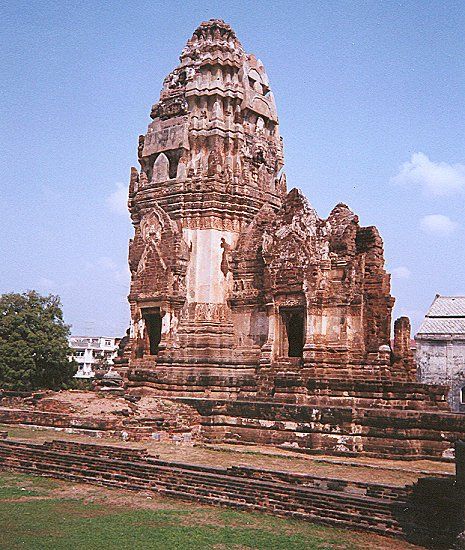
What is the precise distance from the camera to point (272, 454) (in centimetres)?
1780

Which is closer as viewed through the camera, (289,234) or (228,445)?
(228,445)

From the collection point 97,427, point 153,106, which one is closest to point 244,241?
point 153,106

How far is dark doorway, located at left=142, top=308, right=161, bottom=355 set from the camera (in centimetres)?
2508

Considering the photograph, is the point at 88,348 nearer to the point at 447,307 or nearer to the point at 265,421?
the point at 447,307

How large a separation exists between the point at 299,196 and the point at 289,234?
4.59ft

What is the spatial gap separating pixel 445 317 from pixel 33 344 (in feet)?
77.4

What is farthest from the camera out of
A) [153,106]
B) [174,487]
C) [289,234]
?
[153,106]

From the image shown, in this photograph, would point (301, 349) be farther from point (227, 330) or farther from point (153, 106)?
point (153, 106)

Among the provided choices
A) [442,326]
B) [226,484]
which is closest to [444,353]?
[442,326]

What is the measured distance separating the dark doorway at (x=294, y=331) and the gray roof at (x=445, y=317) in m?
18.5

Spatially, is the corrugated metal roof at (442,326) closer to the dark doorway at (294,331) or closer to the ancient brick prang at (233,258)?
the ancient brick prang at (233,258)

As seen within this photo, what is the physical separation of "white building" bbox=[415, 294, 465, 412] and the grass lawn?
28.8m

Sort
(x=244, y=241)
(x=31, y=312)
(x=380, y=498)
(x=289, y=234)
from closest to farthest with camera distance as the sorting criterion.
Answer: (x=380, y=498) → (x=289, y=234) → (x=244, y=241) → (x=31, y=312)

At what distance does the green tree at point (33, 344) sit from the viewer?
103 ft
